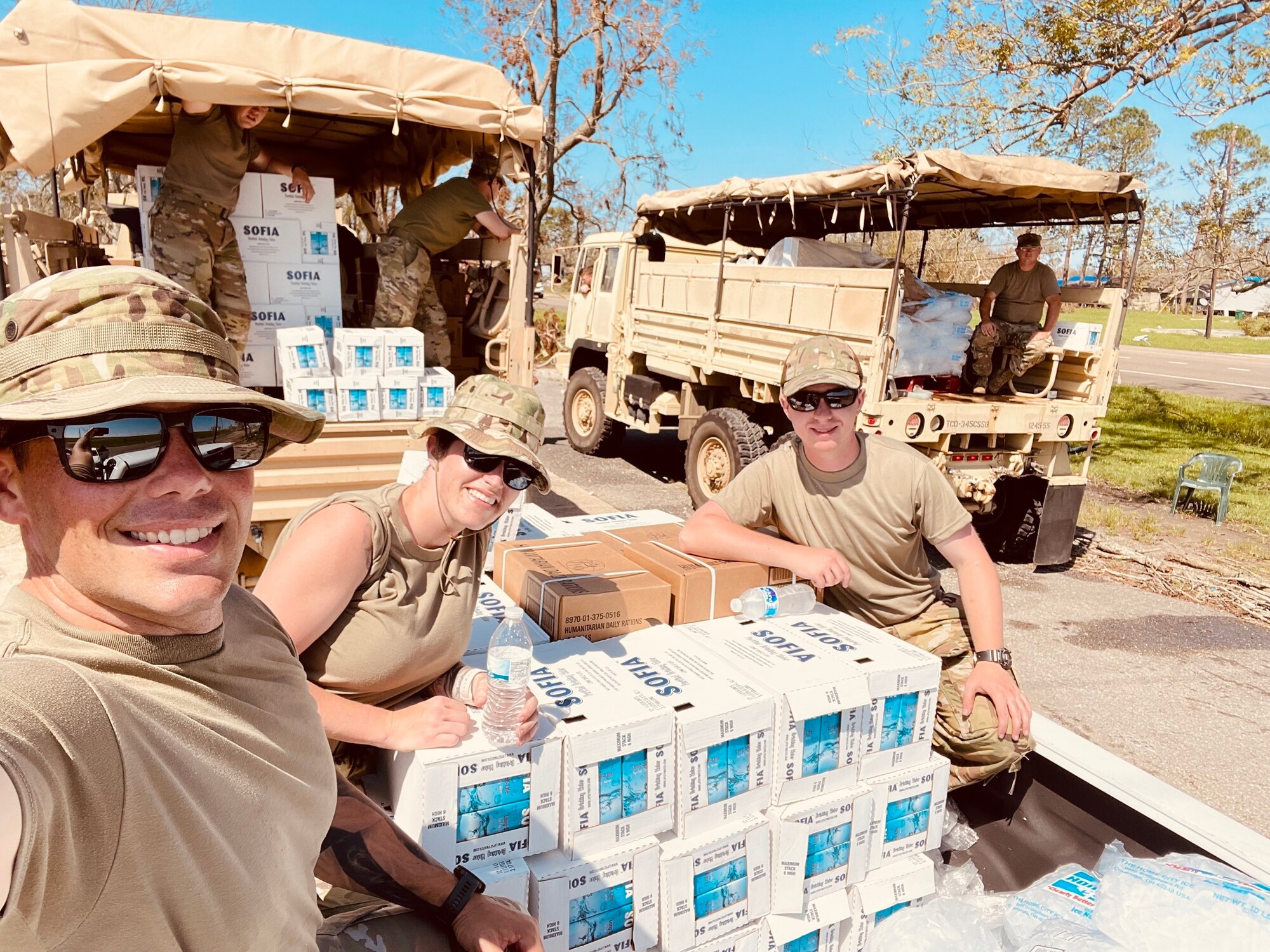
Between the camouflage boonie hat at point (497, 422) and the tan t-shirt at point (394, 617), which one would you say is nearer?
the tan t-shirt at point (394, 617)

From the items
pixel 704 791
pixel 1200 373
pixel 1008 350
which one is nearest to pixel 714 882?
pixel 704 791

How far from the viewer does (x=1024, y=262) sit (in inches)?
267

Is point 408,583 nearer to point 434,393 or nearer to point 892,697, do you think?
point 892,697

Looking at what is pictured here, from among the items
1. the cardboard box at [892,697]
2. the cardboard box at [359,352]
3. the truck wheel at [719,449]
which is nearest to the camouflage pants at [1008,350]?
the truck wheel at [719,449]

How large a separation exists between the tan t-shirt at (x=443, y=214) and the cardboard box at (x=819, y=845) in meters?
4.25

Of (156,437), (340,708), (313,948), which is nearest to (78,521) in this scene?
(156,437)

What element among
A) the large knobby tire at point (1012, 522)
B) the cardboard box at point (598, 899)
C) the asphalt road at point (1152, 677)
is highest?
the cardboard box at point (598, 899)

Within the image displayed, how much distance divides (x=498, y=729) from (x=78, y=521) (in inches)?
46.9

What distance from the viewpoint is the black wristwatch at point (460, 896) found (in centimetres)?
171

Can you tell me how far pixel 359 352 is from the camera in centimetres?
470

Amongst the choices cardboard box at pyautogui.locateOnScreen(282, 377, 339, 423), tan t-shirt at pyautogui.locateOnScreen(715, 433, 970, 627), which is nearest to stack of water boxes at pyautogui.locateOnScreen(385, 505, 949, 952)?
tan t-shirt at pyautogui.locateOnScreen(715, 433, 970, 627)

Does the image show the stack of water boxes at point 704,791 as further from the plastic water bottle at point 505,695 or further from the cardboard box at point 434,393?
the cardboard box at point 434,393

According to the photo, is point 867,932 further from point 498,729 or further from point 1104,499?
point 1104,499

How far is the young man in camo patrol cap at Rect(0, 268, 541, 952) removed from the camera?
0.78m
